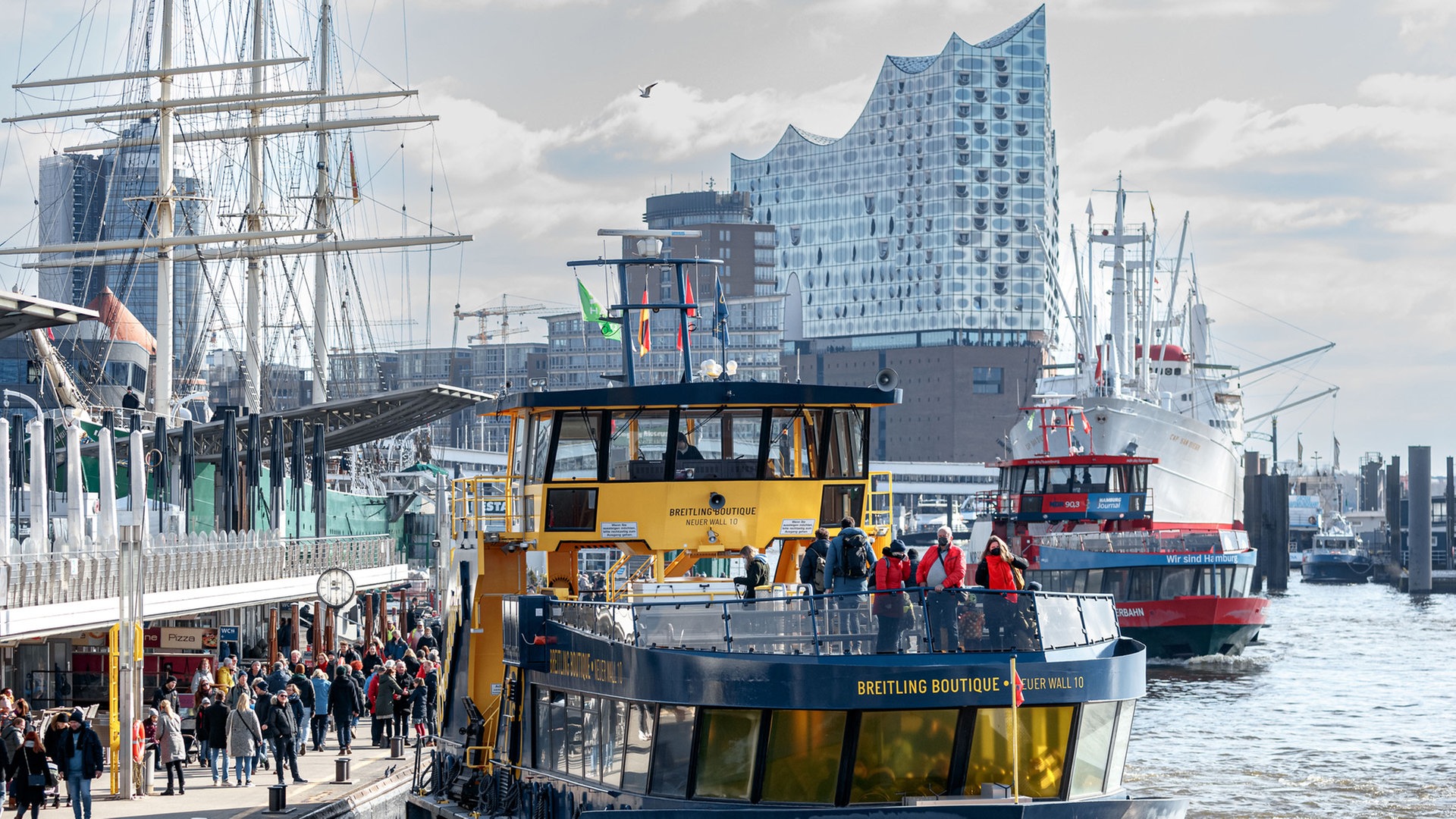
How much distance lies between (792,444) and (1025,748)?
671 cm

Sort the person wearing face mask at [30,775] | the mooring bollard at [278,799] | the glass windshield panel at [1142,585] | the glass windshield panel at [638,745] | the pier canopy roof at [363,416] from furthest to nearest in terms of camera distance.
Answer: the glass windshield panel at [1142,585], the pier canopy roof at [363,416], the mooring bollard at [278,799], the person wearing face mask at [30,775], the glass windshield panel at [638,745]

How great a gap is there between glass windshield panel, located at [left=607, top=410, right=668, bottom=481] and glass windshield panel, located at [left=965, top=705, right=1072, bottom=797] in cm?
669

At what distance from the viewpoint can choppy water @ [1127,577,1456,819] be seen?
33688 mm

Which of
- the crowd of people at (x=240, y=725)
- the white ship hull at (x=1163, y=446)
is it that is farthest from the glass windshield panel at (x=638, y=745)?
the white ship hull at (x=1163, y=446)

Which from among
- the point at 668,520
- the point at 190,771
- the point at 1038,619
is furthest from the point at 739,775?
the point at 190,771

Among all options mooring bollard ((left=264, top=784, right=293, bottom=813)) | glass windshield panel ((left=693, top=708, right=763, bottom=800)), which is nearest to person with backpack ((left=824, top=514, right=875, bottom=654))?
glass windshield panel ((left=693, top=708, right=763, bottom=800))

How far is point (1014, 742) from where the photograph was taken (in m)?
15.0

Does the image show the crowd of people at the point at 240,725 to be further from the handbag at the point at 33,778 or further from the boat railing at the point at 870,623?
the boat railing at the point at 870,623

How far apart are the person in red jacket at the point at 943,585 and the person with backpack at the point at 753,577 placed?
2253mm

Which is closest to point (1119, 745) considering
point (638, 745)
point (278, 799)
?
point (638, 745)

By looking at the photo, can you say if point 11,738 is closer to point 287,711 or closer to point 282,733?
point 282,733

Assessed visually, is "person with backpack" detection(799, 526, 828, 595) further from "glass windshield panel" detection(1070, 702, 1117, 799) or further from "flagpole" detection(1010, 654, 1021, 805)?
"flagpole" detection(1010, 654, 1021, 805)

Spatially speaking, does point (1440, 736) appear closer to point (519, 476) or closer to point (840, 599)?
point (519, 476)

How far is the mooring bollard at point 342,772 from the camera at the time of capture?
27.2 metres
